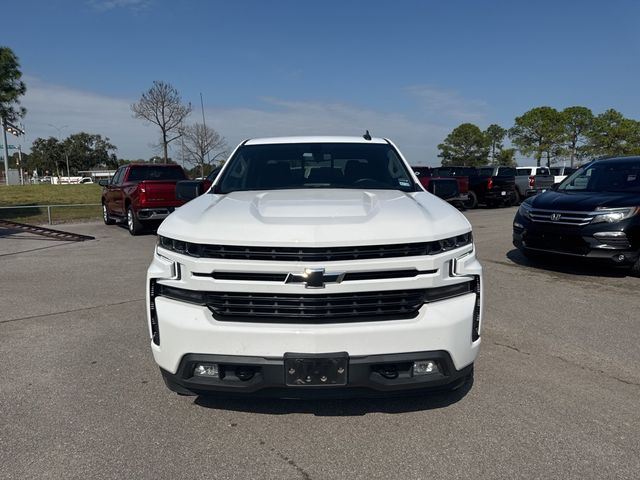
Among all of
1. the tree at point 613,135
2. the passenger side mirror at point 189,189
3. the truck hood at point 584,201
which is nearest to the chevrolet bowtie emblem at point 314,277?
the passenger side mirror at point 189,189

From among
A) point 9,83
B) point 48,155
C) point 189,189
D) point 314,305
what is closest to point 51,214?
point 9,83

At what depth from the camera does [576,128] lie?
58.1 m

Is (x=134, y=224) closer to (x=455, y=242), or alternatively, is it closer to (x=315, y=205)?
(x=315, y=205)

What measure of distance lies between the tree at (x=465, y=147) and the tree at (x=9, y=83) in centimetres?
7410

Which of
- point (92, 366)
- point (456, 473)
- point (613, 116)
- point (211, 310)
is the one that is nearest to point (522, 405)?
point (456, 473)

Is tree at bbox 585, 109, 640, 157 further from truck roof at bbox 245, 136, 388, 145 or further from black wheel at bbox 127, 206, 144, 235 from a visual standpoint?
truck roof at bbox 245, 136, 388, 145

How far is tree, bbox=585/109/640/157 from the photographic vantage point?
53.7 meters

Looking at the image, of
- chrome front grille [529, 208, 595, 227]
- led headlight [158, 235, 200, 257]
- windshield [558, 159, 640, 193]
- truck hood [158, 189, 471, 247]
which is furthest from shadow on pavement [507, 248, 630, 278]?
led headlight [158, 235, 200, 257]

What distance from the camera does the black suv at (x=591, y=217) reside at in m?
6.56

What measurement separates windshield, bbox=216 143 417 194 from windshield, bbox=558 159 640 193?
473cm

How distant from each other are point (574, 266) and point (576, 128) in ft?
193

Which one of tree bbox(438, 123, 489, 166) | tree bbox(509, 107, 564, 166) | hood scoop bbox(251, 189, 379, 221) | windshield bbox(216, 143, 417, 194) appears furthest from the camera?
tree bbox(438, 123, 489, 166)

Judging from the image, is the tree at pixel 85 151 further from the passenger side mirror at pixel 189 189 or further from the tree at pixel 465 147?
the passenger side mirror at pixel 189 189

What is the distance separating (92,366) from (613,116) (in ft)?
215
